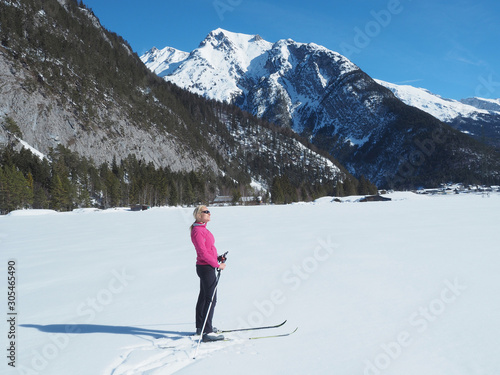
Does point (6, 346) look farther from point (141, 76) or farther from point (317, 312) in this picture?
point (141, 76)

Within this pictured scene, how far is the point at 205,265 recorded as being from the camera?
16.6 ft

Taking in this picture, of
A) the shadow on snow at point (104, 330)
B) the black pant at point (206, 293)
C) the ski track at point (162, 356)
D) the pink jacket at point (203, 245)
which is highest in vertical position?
the pink jacket at point (203, 245)

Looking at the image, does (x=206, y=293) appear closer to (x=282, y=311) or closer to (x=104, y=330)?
(x=282, y=311)

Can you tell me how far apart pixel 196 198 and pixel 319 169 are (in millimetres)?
118451

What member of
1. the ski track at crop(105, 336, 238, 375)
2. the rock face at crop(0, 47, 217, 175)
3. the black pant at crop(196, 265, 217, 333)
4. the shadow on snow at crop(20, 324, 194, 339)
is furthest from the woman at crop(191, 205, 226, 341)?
the rock face at crop(0, 47, 217, 175)

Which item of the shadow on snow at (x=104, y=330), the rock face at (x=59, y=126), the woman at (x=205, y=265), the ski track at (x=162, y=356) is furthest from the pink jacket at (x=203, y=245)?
the rock face at (x=59, y=126)

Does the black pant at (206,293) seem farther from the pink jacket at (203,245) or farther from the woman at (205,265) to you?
the pink jacket at (203,245)

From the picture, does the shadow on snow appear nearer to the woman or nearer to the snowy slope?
the snowy slope

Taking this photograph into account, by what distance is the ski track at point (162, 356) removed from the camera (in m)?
4.11

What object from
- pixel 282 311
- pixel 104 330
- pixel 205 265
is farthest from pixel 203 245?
pixel 104 330

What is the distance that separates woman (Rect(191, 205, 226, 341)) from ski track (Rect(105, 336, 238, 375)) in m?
0.22

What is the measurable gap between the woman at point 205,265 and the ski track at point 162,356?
223 mm

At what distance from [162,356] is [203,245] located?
172 centimetres

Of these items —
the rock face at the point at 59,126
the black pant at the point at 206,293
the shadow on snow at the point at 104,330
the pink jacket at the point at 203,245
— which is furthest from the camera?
the rock face at the point at 59,126
